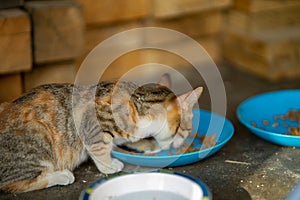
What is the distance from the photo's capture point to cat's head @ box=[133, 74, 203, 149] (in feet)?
7.33

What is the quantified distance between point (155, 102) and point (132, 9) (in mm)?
1145

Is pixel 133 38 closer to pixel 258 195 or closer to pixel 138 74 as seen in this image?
pixel 138 74

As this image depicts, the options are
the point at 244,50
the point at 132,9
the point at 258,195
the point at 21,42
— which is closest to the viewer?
the point at 258,195

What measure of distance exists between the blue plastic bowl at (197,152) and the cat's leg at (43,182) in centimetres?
21

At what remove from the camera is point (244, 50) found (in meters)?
3.52

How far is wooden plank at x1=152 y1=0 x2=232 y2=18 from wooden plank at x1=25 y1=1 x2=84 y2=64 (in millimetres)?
660

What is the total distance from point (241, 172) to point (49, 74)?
1.08 metres

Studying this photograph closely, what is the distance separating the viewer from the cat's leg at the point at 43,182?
214cm

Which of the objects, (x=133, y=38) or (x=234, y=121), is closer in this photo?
(x=234, y=121)

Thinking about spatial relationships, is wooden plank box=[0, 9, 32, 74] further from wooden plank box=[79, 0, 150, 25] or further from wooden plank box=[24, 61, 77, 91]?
wooden plank box=[79, 0, 150, 25]

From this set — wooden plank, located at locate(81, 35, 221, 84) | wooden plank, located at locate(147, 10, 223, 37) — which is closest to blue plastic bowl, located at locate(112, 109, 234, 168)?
wooden plank, located at locate(81, 35, 221, 84)

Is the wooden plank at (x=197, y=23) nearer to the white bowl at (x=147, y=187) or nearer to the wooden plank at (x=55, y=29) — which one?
the wooden plank at (x=55, y=29)

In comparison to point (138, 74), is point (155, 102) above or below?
above

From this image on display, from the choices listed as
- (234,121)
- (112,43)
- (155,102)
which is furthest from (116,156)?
(112,43)
